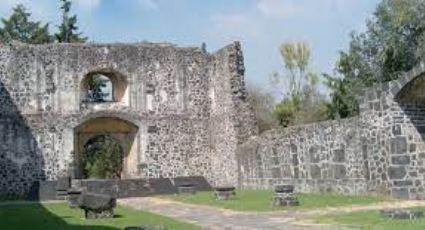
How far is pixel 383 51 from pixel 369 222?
18865 millimetres

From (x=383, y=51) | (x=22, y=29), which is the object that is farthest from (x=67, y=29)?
(x=383, y=51)

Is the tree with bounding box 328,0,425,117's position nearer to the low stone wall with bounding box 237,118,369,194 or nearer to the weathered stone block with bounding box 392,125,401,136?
the low stone wall with bounding box 237,118,369,194

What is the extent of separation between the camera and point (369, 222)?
10531mm

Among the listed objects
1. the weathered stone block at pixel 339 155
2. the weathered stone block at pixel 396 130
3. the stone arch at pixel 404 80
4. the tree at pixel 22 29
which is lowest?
the weathered stone block at pixel 339 155

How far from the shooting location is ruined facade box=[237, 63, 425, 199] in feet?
51.5

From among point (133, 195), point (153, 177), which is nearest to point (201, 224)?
point (133, 195)

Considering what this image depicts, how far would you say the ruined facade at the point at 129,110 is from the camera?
80.7 feet

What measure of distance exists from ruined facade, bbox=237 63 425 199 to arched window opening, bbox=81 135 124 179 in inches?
659

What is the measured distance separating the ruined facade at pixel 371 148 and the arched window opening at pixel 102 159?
16745 mm

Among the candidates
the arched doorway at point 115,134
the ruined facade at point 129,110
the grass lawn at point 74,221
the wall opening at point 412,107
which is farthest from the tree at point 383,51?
the grass lawn at point 74,221

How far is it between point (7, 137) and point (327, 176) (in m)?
11.6

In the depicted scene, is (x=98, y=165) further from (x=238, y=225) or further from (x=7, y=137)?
(x=238, y=225)

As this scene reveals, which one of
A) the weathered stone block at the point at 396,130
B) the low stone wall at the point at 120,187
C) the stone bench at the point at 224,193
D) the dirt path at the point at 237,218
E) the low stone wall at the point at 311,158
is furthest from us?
the low stone wall at the point at 120,187

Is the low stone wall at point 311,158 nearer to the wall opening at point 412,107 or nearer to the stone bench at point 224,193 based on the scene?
the wall opening at point 412,107
